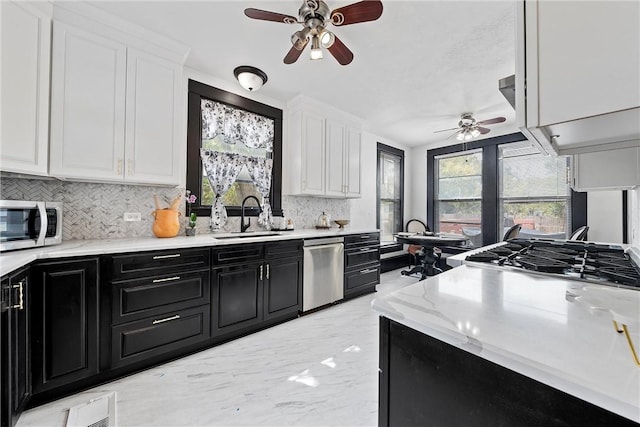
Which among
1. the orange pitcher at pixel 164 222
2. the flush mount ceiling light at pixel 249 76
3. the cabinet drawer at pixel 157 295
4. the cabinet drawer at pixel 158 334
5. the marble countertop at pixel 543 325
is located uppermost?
the flush mount ceiling light at pixel 249 76

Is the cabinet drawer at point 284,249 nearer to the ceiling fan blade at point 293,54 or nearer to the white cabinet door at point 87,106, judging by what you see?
the white cabinet door at point 87,106

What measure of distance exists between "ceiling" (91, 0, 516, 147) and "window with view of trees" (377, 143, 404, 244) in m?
1.69

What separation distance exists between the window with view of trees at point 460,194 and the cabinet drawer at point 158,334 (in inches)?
195

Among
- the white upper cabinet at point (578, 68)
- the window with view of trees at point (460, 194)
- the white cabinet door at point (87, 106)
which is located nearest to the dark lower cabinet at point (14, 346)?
the white cabinet door at point (87, 106)

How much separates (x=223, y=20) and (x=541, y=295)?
269cm

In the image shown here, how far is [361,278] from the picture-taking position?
12.2ft

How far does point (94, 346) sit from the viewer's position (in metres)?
1.73

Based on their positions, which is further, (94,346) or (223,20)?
(223,20)

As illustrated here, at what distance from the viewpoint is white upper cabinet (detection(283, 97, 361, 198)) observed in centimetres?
351

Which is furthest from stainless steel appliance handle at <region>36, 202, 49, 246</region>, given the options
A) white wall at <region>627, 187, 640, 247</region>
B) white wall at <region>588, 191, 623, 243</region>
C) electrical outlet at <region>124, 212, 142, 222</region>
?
white wall at <region>588, 191, 623, 243</region>

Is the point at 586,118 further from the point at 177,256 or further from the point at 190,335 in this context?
the point at 190,335

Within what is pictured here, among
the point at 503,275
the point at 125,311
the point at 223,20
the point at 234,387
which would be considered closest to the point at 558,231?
the point at 503,275

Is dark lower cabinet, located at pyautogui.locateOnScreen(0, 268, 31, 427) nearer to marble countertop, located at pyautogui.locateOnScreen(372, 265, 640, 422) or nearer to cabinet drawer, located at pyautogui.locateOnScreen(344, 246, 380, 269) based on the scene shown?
marble countertop, located at pyautogui.locateOnScreen(372, 265, 640, 422)

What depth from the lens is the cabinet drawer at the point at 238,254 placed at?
2.30 meters
